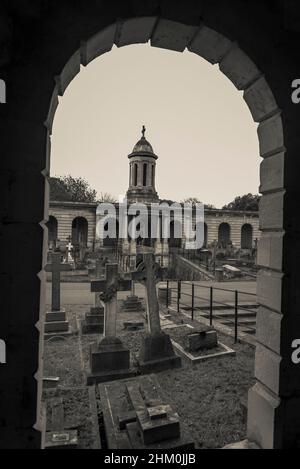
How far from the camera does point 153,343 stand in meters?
6.10

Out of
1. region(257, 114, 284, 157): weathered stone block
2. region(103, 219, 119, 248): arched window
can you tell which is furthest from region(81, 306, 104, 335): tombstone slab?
region(103, 219, 119, 248): arched window

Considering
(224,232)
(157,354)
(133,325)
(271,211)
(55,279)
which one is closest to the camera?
(271,211)

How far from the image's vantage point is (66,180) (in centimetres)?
5569

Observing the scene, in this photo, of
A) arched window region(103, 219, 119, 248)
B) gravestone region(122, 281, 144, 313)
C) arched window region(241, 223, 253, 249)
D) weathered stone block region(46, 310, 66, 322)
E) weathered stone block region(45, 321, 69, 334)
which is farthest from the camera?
arched window region(241, 223, 253, 249)

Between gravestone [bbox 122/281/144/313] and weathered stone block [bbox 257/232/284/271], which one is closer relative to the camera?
weathered stone block [bbox 257/232/284/271]

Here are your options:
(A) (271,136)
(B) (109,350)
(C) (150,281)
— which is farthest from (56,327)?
(A) (271,136)

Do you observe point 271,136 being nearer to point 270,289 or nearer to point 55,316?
point 270,289

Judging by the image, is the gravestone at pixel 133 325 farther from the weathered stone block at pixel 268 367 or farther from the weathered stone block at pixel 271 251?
the weathered stone block at pixel 271 251

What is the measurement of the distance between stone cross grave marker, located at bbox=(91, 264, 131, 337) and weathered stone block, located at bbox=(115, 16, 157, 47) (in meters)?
4.76

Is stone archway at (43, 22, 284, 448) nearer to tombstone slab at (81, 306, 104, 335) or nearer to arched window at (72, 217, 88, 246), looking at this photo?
tombstone slab at (81, 306, 104, 335)

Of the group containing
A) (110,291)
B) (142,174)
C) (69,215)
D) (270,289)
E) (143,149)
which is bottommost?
(110,291)

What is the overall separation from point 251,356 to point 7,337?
562 centimetres

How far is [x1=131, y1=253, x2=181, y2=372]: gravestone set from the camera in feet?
19.3

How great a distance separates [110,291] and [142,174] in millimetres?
28564
